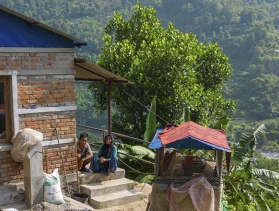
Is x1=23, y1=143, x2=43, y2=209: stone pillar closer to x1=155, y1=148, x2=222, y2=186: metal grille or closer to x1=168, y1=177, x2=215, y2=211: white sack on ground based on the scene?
x1=155, y1=148, x2=222, y2=186: metal grille

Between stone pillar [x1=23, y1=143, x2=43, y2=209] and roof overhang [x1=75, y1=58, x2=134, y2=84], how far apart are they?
2117 mm

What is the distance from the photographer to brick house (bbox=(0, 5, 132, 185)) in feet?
25.9

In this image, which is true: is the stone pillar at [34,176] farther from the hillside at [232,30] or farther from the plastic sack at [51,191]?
the hillside at [232,30]

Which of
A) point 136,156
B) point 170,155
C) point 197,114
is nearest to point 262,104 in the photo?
point 197,114

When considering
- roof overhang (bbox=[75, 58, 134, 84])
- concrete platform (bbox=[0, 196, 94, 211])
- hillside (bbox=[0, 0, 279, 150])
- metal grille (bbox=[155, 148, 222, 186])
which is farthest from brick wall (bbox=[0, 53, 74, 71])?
hillside (bbox=[0, 0, 279, 150])

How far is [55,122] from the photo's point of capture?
852 cm

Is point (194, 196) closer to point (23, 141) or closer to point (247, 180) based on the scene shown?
point (23, 141)

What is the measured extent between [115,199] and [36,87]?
8.94ft

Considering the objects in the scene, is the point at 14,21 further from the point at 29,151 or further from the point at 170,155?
the point at 170,155

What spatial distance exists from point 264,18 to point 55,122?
6897 cm

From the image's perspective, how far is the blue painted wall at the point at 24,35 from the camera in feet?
25.6

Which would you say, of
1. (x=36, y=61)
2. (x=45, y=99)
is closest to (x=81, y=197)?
(x=45, y=99)

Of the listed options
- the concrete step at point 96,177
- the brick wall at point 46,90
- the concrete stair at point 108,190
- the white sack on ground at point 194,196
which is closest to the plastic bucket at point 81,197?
the concrete stair at point 108,190

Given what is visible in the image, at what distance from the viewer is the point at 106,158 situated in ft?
30.4
